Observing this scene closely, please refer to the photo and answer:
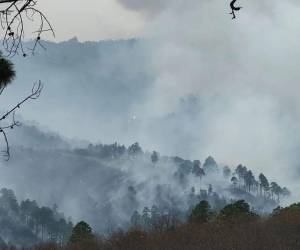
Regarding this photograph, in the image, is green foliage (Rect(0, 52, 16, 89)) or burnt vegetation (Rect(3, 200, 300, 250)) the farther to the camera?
burnt vegetation (Rect(3, 200, 300, 250))

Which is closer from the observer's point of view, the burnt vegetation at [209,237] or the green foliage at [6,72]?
the green foliage at [6,72]

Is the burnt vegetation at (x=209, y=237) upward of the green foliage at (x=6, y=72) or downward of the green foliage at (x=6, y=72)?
upward

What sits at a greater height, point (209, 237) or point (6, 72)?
point (209, 237)

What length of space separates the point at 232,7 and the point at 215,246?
Result: 87.9ft

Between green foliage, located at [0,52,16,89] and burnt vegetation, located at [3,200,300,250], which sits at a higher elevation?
burnt vegetation, located at [3,200,300,250]

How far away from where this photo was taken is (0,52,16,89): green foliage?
4.60m

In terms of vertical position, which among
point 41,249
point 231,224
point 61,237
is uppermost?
point 61,237

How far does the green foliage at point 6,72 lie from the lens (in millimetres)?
4602

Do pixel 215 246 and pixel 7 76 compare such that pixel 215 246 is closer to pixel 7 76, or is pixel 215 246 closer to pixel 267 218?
pixel 267 218

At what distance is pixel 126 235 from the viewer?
111ft

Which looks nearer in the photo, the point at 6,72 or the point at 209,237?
the point at 6,72

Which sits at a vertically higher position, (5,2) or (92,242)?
(92,242)

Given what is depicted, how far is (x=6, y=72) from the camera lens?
Result: 461 cm

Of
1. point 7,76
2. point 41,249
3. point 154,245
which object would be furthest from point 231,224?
point 7,76
